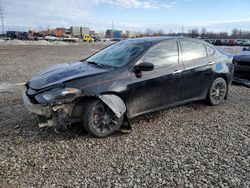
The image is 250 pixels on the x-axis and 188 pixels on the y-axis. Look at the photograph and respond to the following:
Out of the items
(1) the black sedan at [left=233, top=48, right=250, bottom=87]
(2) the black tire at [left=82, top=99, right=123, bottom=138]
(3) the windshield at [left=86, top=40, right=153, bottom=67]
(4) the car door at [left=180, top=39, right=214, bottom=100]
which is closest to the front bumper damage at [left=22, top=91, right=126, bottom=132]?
(2) the black tire at [left=82, top=99, right=123, bottom=138]

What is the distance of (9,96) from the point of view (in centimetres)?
631

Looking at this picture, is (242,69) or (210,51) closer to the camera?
(210,51)

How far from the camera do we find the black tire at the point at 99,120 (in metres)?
3.85

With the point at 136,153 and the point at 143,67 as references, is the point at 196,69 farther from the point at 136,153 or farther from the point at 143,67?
the point at 136,153

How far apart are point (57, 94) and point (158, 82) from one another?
6.08 feet

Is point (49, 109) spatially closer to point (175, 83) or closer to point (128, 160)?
point (128, 160)

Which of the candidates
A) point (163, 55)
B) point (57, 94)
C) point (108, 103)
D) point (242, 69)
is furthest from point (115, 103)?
point (242, 69)

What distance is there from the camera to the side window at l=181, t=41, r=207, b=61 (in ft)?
16.7

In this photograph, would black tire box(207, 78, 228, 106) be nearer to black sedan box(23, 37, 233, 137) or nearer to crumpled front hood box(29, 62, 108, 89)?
black sedan box(23, 37, 233, 137)

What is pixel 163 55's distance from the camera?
4.75 metres

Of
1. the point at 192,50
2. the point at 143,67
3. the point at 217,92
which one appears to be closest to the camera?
the point at 143,67

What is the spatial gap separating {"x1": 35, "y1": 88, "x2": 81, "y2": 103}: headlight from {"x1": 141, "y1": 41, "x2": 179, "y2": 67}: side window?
1417 millimetres

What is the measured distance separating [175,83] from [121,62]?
1.18 meters

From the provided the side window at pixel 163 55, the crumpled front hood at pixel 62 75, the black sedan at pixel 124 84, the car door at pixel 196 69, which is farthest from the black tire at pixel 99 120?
the car door at pixel 196 69
